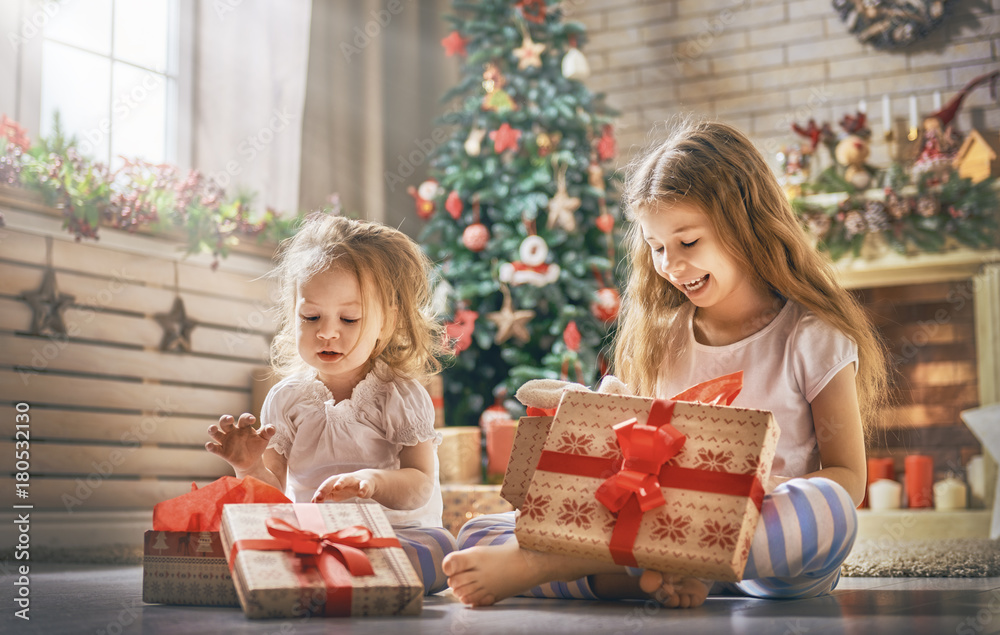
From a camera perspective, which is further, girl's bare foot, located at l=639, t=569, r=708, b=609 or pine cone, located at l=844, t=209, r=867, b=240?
pine cone, located at l=844, t=209, r=867, b=240

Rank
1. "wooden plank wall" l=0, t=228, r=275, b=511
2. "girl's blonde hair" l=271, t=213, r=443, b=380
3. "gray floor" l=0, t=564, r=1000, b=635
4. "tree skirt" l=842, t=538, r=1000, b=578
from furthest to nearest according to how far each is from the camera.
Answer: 1. "wooden plank wall" l=0, t=228, r=275, b=511
2. "tree skirt" l=842, t=538, r=1000, b=578
3. "girl's blonde hair" l=271, t=213, r=443, b=380
4. "gray floor" l=0, t=564, r=1000, b=635

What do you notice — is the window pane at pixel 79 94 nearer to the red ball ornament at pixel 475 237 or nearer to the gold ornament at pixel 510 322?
the red ball ornament at pixel 475 237

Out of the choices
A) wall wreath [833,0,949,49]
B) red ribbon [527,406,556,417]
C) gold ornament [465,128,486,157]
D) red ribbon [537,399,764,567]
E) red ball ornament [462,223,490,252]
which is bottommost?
red ribbon [537,399,764,567]

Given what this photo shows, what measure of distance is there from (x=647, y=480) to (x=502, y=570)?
22cm

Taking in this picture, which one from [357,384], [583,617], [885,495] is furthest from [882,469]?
[583,617]

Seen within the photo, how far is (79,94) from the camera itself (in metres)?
2.89

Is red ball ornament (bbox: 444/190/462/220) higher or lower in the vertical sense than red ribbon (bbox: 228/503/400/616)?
higher

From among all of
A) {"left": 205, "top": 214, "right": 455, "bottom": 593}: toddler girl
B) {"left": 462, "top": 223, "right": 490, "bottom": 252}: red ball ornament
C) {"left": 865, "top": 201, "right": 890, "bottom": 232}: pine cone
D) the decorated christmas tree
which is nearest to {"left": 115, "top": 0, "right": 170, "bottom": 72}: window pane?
the decorated christmas tree

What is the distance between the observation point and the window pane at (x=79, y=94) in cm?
279

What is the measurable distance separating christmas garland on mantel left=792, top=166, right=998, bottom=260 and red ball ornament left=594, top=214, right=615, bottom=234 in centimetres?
77

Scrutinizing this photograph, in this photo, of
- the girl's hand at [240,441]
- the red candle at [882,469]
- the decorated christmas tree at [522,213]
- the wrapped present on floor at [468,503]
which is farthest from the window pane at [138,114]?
the red candle at [882,469]

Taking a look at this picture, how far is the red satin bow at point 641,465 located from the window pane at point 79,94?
219 cm

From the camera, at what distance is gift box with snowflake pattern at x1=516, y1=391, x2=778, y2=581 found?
1.06m

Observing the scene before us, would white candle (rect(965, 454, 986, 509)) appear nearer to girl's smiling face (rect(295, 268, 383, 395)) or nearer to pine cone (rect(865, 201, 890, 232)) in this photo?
pine cone (rect(865, 201, 890, 232))
